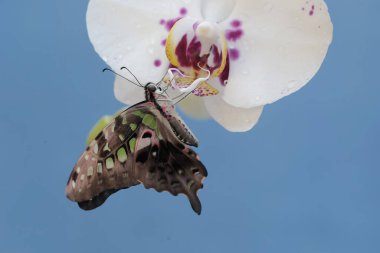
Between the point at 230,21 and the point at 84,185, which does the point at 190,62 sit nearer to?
the point at 230,21

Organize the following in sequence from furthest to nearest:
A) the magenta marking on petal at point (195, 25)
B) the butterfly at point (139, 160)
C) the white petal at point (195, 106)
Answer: the white petal at point (195, 106), the magenta marking on petal at point (195, 25), the butterfly at point (139, 160)

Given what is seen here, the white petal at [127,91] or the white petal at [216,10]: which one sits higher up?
the white petal at [216,10]

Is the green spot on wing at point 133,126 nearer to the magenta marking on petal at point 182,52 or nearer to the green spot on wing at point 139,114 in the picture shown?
the green spot on wing at point 139,114

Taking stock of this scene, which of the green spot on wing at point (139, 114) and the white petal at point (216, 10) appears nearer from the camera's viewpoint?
the green spot on wing at point (139, 114)

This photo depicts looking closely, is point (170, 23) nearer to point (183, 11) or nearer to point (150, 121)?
point (183, 11)

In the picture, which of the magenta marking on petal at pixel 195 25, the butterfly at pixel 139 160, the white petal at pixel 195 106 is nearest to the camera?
the butterfly at pixel 139 160

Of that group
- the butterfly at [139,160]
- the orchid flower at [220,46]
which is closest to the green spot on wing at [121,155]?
the butterfly at [139,160]

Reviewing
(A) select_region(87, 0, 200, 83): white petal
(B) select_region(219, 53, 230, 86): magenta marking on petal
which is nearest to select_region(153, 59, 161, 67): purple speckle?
(A) select_region(87, 0, 200, 83): white petal
